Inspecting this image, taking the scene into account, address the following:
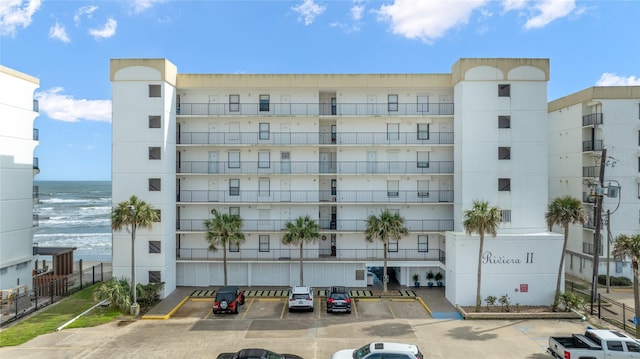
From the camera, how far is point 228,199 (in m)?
33.4

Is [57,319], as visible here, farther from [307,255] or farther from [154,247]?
[307,255]

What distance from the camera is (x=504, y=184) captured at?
30125 millimetres

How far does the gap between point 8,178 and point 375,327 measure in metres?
27.2

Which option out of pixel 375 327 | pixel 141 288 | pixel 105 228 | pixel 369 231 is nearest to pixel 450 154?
pixel 369 231

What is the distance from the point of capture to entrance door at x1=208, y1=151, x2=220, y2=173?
3319 centimetres

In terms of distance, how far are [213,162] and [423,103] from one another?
17641 millimetres

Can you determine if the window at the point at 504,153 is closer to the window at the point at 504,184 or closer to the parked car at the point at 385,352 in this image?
the window at the point at 504,184

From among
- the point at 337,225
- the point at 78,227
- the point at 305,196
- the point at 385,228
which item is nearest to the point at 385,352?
the point at 385,228

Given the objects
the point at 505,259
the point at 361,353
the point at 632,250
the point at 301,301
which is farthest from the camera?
the point at 505,259

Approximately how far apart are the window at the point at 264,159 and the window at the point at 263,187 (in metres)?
1.13

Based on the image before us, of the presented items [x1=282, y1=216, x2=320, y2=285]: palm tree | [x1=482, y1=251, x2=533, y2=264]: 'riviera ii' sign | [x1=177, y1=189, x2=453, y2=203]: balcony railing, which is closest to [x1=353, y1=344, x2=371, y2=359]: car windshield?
[x1=282, y1=216, x2=320, y2=285]: palm tree

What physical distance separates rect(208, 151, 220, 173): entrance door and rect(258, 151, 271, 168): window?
11.0 ft

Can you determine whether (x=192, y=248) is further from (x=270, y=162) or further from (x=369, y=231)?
(x=369, y=231)

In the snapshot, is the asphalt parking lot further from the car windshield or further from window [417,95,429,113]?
window [417,95,429,113]
